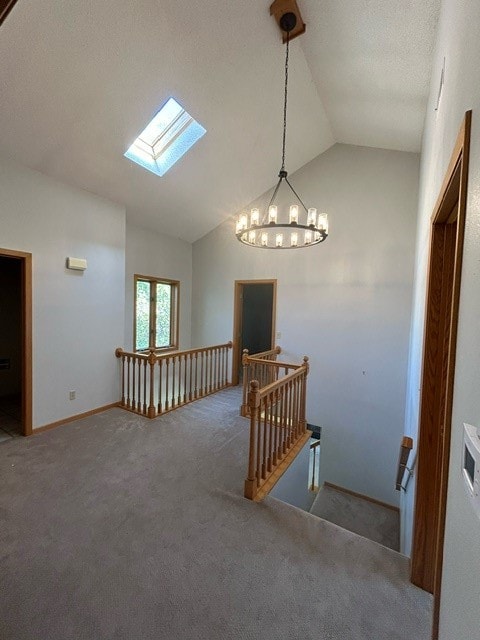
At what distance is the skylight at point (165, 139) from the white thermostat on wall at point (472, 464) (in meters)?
3.94

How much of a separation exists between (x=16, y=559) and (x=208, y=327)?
4.52 m

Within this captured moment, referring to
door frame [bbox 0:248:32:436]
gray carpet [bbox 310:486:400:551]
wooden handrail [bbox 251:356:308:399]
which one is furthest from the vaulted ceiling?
gray carpet [bbox 310:486:400:551]

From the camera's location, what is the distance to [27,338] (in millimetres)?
3186

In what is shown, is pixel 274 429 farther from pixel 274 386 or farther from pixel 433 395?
pixel 433 395

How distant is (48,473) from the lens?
2549mm

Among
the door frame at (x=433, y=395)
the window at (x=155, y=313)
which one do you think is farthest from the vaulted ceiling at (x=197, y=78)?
the door frame at (x=433, y=395)

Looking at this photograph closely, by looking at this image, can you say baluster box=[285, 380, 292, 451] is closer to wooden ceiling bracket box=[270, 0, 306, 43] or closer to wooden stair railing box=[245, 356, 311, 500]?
wooden stair railing box=[245, 356, 311, 500]

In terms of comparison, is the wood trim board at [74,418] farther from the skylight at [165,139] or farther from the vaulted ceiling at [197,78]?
the skylight at [165,139]

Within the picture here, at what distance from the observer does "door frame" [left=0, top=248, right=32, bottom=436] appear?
10.3ft

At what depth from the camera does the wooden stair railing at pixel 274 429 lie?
238 centimetres

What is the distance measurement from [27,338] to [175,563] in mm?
2764

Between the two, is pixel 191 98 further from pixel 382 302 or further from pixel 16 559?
pixel 16 559

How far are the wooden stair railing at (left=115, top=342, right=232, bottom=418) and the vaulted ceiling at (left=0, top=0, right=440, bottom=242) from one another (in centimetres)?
236

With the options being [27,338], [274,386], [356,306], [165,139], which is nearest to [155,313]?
[27,338]
